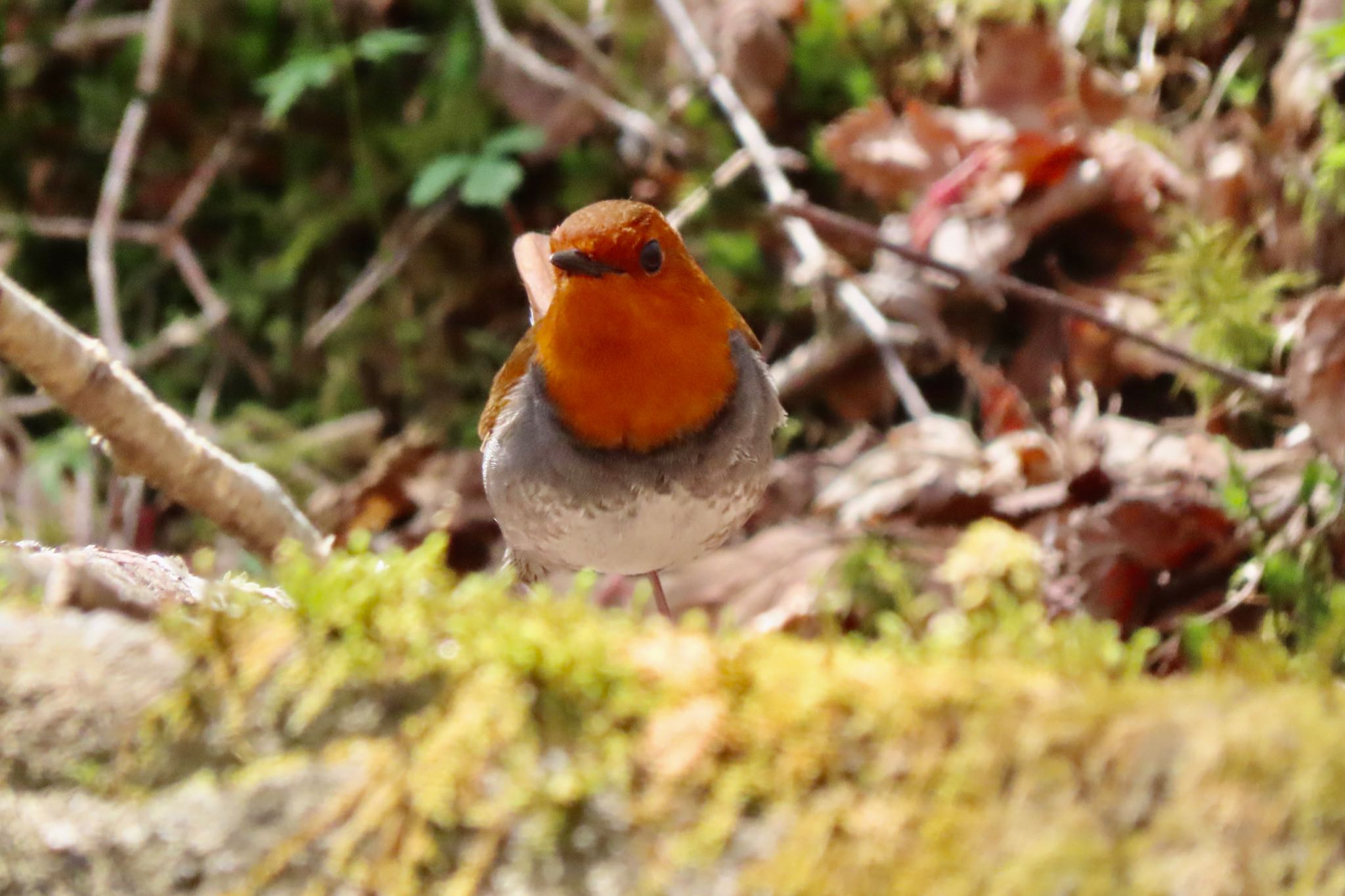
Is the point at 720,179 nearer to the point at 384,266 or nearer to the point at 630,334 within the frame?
the point at 384,266

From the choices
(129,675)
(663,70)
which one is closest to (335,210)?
(663,70)

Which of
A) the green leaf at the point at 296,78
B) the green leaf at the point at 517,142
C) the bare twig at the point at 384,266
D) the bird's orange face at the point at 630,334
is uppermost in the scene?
the green leaf at the point at 296,78

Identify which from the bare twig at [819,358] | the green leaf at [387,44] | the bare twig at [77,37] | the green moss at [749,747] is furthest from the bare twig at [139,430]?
the bare twig at [77,37]

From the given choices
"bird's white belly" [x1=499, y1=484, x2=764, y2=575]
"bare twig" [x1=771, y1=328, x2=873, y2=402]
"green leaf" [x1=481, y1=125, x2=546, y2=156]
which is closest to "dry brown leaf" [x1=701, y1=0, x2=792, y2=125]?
"green leaf" [x1=481, y1=125, x2=546, y2=156]

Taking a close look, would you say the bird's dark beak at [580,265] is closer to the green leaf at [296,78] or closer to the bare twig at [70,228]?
the green leaf at [296,78]

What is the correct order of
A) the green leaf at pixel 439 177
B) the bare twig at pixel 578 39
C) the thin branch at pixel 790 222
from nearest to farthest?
the thin branch at pixel 790 222 < the green leaf at pixel 439 177 < the bare twig at pixel 578 39

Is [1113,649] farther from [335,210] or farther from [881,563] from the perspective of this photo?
[335,210]

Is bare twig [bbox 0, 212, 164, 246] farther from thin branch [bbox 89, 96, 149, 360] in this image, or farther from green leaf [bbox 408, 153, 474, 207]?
green leaf [bbox 408, 153, 474, 207]
